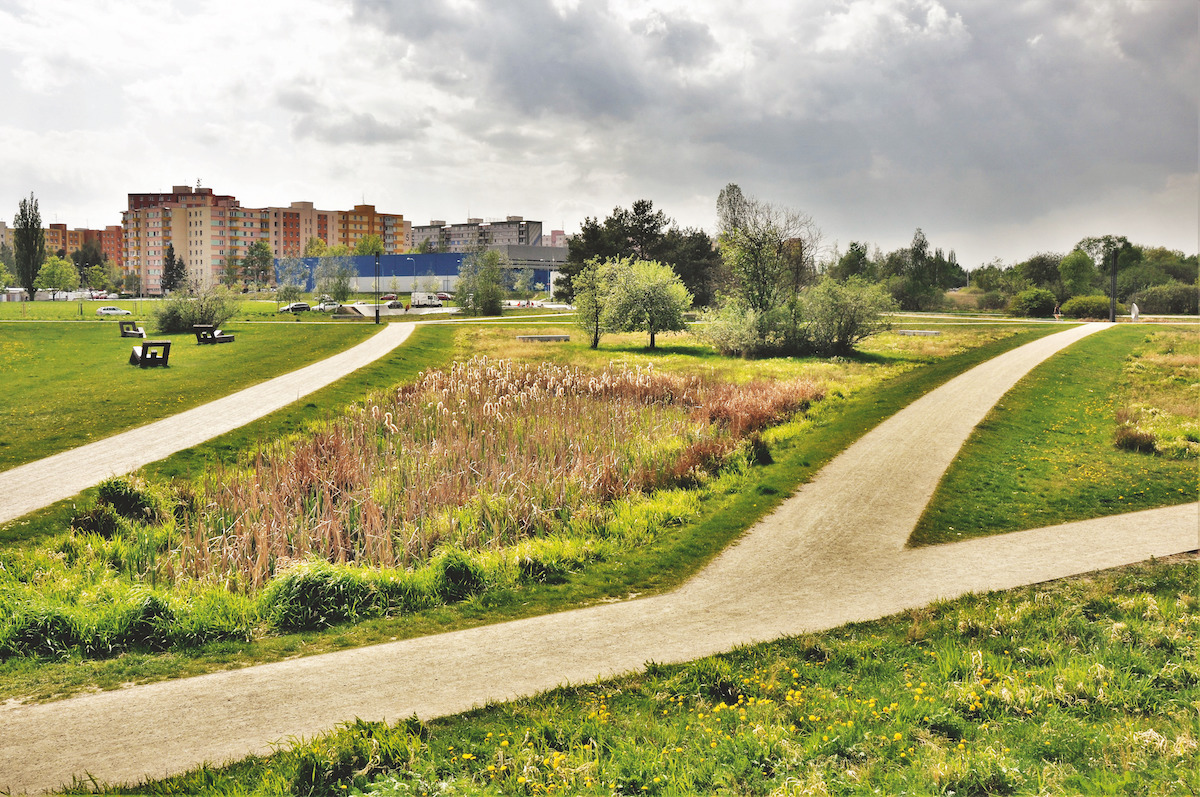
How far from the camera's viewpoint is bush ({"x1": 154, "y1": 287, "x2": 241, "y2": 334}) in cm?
4725

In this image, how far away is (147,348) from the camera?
29328mm

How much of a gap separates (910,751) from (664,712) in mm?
2098

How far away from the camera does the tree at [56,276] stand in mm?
94062

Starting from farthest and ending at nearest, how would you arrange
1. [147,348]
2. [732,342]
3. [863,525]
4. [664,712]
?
[732,342]
[147,348]
[863,525]
[664,712]

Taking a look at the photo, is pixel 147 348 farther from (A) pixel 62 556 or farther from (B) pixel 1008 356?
(B) pixel 1008 356

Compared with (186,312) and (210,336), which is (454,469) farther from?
(186,312)

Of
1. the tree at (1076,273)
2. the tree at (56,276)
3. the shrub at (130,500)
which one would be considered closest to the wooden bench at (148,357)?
the shrub at (130,500)

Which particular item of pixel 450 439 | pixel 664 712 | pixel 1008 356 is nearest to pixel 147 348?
pixel 450 439

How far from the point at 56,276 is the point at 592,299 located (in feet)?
291

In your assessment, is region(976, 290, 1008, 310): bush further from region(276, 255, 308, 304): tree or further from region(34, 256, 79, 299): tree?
region(34, 256, 79, 299): tree

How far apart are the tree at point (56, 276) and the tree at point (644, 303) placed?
86.8m

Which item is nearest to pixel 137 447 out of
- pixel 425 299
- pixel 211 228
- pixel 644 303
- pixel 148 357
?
pixel 148 357

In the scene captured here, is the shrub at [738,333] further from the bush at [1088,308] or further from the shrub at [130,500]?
the bush at [1088,308]

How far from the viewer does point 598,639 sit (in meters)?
8.43
